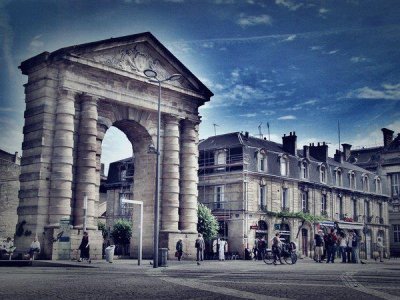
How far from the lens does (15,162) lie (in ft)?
159

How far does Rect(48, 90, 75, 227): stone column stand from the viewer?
79.6 ft

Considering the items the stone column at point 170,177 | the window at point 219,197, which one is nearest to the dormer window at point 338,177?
the window at point 219,197

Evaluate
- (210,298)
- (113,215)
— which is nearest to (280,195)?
(113,215)

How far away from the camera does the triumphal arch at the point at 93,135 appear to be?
24.4 m

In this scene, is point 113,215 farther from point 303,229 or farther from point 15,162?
point 303,229

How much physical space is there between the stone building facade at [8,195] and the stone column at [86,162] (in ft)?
68.2

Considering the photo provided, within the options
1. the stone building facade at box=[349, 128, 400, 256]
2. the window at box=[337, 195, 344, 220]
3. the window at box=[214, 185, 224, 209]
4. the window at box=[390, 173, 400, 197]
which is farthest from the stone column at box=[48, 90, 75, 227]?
the window at box=[390, 173, 400, 197]

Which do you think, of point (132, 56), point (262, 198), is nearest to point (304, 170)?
point (262, 198)

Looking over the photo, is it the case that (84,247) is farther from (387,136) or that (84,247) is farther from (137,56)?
(387,136)

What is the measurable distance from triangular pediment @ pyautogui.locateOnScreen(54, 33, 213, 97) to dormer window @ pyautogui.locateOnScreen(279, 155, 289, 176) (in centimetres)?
1662

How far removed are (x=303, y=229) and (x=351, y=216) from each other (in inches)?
372

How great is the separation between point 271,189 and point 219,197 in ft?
15.5

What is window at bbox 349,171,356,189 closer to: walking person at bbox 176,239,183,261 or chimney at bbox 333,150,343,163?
chimney at bbox 333,150,343,163

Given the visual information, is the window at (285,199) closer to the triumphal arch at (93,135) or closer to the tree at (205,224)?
the tree at (205,224)
